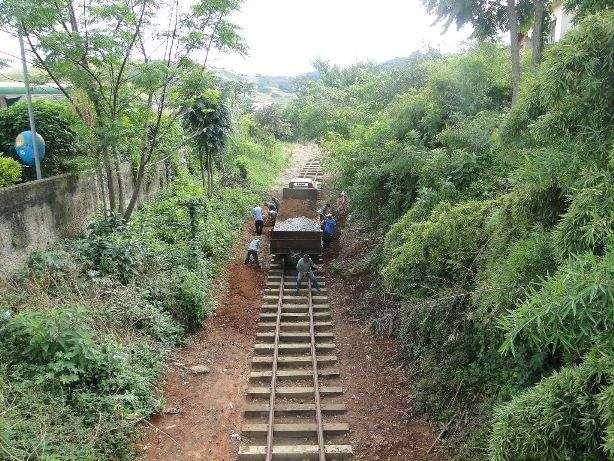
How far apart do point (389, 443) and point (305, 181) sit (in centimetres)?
1510

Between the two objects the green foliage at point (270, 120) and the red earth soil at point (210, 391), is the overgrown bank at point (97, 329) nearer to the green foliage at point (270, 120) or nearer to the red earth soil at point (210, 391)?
the red earth soil at point (210, 391)

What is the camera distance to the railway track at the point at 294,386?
→ 7449 mm

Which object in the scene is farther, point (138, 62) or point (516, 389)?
point (138, 62)

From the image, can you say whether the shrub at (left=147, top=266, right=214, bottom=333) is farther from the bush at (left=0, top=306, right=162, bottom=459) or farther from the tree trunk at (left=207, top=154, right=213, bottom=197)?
the tree trunk at (left=207, top=154, right=213, bottom=197)

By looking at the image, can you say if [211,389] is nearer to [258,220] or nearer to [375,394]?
[375,394]

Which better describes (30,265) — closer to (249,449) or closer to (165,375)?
(165,375)

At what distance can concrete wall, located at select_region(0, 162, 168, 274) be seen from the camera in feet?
27.7

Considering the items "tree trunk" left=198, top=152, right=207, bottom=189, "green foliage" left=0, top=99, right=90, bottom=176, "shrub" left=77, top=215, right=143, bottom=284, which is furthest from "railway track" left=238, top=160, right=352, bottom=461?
"tree trunk" left=198, top=152, right=207, bottom=189

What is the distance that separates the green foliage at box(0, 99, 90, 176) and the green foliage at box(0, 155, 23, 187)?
1422mm

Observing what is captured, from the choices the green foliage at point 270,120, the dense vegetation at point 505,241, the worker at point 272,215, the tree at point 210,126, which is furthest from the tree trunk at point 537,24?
the green foliage at point 270,120

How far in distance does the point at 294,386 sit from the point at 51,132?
833 centimetres

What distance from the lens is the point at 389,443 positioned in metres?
7.50

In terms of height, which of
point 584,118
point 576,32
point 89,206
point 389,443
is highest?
point 576,32

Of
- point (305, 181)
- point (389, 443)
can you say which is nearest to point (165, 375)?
point (389, 443)
